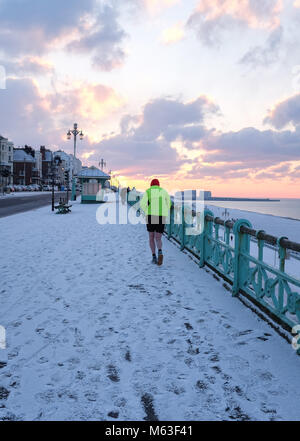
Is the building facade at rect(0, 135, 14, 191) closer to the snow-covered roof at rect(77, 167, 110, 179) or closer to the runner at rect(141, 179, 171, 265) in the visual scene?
the snow-covered roof at rect(77, 167, 110, 179)

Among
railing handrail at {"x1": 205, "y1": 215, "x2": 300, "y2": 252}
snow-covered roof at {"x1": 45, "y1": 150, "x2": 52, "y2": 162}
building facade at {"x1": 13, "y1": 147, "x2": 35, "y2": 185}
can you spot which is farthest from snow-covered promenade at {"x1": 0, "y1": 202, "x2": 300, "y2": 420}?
snow-covered roof at {"x1": 45, "y1": 150, "x2": 52, "y2": 162}

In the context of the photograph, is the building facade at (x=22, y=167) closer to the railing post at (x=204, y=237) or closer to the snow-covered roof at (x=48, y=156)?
the snow-covered roof at (x=48, y=156)

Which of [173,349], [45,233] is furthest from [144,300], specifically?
[45,233]

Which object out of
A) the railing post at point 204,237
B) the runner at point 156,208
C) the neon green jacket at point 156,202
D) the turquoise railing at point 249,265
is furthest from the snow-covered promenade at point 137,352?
the neon green jacket at point 156,202

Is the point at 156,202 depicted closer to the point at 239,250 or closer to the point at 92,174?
the point at 239,250

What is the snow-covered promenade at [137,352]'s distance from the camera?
8.98ft

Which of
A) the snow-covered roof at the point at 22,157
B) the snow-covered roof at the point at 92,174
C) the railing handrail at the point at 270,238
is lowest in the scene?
the railing handrail at the point at 270,238

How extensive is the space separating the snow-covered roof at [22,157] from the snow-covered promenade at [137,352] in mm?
102098

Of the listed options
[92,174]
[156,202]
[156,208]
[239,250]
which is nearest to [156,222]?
[156,208]

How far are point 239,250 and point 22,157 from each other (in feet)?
347

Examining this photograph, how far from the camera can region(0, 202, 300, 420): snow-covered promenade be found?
2.74 m
